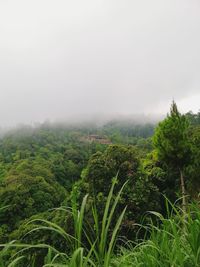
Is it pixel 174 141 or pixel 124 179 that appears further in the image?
pixel 174 141

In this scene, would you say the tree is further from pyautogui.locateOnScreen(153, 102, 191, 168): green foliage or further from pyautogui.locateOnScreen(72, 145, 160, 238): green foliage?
pyautogui.locateOnScreen(72, 145, 160, 238): green foliage

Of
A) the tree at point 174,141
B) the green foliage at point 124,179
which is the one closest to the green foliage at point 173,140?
the tree at point 174,141

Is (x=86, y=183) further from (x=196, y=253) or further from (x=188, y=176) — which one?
(x=196, y=253)

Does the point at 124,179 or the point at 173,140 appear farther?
the point at 173,140

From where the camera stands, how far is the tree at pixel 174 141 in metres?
13.9

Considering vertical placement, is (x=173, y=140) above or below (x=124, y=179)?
above

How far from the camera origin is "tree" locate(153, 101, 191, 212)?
13.9 m

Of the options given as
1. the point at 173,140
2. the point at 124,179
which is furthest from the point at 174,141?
the point at 124,179

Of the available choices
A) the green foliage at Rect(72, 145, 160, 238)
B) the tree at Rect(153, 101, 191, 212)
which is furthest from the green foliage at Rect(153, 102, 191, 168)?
the green foliage at Rect(72, 145, 160, 238)

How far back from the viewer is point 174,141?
1395cm

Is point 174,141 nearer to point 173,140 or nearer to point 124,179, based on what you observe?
point 173,140

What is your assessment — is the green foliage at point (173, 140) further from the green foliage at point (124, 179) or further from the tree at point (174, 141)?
the green foliage at point (124, 179)

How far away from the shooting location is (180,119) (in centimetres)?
1424

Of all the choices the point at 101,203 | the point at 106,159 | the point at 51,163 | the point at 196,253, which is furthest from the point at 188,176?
the point at 51,163
